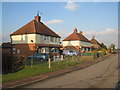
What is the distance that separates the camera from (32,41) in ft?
110

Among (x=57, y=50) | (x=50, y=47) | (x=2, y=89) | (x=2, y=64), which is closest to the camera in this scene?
(x=2, y=89)

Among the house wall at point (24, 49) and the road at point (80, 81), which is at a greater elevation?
the house wall at point (24, 49)

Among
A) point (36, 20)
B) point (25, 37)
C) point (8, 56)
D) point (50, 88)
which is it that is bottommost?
point (50, 88)

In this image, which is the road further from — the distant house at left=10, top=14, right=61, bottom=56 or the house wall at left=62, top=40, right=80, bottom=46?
the house wall at left=62, top=40, right=80, bottom=46

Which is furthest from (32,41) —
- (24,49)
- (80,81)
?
(80,81)

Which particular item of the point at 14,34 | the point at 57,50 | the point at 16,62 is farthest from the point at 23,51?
the point at 16,62

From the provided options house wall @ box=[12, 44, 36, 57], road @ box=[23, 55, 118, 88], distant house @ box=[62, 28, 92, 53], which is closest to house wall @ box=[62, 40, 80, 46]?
distant house @ box=[62, 28, 92, 53]

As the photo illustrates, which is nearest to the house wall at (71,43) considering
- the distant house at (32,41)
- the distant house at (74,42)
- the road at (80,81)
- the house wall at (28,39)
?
the distant house at (74,42)

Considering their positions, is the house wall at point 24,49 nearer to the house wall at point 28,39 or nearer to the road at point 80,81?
the house wall at point 28,39

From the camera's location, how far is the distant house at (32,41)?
33.5 meters

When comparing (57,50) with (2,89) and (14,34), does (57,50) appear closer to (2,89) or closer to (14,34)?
(14,34)

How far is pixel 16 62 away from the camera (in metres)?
16.4

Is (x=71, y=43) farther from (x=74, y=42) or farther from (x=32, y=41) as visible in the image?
(x=32, y=41)

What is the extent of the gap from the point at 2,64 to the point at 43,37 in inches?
849
